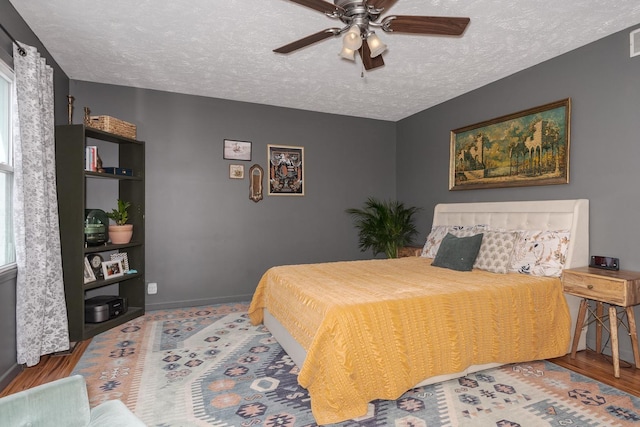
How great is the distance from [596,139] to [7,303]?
4.75 metres

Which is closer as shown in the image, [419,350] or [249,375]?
[419,350]

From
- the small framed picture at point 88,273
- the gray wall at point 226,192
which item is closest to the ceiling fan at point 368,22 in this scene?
the gray wall at point 226,192

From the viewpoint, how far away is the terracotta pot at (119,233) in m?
3.82

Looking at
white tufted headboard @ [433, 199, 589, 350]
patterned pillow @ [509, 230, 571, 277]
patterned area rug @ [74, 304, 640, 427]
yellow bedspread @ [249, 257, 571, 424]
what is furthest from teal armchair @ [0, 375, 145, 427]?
A: white tufted headboard @ [433, 199, 589, 350]

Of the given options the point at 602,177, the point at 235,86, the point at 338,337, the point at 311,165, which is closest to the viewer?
the point at 338,337

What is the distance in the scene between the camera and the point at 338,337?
6.72ft

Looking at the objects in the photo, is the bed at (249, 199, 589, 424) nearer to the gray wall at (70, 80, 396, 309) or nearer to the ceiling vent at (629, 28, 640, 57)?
the ceiling vent at (629, 28, 640, 57)

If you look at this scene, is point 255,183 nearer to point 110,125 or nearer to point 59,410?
point 110,125

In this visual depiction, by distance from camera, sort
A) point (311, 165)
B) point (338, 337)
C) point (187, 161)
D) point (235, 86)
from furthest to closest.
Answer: point (311, 165)
point (187, 161)
point (235, 86)
point (338, 337)

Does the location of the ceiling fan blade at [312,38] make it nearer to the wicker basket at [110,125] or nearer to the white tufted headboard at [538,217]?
the wicker basket at [110,125]

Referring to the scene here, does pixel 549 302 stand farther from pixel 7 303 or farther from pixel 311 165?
pixel 7 303

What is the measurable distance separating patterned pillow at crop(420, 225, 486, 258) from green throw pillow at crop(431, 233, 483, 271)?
0.88 feet

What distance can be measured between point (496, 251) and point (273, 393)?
229 cm

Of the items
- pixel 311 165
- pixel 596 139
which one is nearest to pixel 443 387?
pixel 596 139
